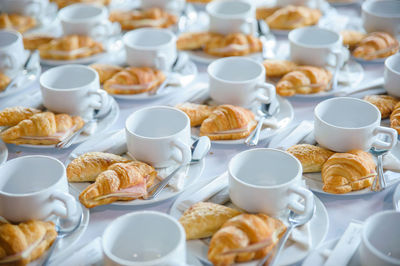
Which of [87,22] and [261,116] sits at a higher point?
[87,22]

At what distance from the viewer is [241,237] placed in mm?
919

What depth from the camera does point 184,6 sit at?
6.76 ft

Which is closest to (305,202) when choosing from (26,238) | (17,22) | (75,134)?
(26,238)

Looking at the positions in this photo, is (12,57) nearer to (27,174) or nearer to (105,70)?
(105,70)

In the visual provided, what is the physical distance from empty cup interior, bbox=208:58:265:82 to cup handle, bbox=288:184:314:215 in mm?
571

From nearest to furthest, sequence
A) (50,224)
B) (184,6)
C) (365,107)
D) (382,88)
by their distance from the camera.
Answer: (50,224) < (365,107) < (382,88) < (184,6)

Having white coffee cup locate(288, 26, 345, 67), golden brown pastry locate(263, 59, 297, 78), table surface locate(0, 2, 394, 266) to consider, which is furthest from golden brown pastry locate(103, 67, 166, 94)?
white coffee cup locate(288, 26, 345, 67)

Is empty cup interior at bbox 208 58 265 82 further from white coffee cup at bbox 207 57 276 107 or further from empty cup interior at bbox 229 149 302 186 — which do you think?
empty cup interior at bbox 229 149 302 186

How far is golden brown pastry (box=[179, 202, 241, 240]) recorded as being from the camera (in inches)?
38.3

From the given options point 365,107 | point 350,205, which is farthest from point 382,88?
point 350,205

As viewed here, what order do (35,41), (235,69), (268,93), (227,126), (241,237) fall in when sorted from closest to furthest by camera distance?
(241,237) → (227,126) → (268,93) → (235,69) → (35,41)

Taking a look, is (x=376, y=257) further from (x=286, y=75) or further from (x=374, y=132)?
(x=286, y=75)

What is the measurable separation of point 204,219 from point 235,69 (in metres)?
0.65

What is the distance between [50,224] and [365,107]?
0.79 metres
